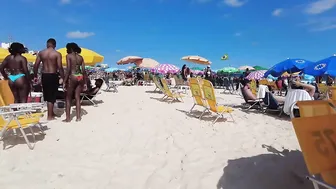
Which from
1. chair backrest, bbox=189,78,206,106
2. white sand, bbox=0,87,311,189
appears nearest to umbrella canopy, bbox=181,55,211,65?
chair backrest, bbox=189,78,206,106

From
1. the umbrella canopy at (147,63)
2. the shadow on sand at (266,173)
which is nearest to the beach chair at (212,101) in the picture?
the shadow on sand at (266,173)

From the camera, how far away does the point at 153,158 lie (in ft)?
11.3

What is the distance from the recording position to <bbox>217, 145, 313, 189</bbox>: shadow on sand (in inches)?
107

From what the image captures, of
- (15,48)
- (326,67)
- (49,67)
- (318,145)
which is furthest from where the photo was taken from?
(326,67)

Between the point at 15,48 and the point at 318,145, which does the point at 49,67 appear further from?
the point at 318,145

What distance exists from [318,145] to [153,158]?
6.73ft

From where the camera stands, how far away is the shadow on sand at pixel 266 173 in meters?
2.71

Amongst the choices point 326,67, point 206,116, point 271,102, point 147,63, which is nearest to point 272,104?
point 271,102

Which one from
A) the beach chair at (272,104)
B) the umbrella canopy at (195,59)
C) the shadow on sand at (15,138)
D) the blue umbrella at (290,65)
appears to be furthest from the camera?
the umbrella canopy at (195,59)

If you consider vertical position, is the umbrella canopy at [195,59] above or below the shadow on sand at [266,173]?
above

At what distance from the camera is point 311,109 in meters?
2.16

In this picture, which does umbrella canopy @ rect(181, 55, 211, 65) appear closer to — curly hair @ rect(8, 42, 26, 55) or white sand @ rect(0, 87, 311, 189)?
white sand @ rect(0, 87, 311, 189)

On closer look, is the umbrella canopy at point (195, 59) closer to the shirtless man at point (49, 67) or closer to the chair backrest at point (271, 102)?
the chair backrest at point (271, 102)

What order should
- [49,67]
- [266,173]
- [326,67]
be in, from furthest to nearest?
[326,67]
[49,67]
[266,173]
